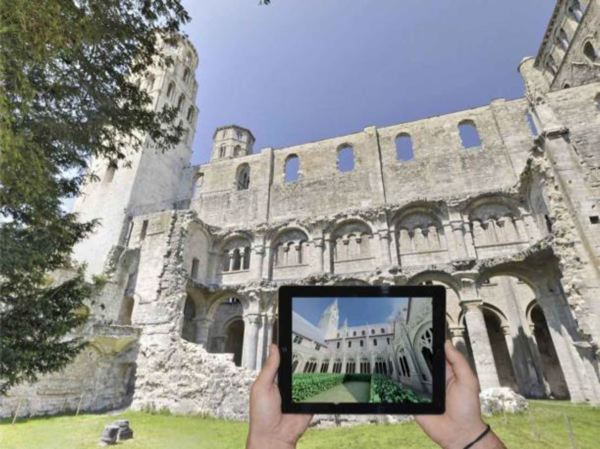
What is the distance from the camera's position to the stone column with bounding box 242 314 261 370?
618 inches

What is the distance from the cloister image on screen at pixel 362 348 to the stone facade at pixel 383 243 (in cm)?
1145

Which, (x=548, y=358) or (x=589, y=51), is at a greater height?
(x=589, y=51)

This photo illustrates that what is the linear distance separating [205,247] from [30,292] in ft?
39.9

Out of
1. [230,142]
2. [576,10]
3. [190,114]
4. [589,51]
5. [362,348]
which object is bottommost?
[362,348]

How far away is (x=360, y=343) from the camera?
1.83 meters

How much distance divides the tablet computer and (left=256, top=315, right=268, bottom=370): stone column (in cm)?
1520

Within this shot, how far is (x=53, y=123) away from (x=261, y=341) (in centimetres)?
1346

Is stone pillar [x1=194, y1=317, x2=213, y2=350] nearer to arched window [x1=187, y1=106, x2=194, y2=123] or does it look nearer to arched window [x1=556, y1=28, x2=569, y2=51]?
arched window [x1=187, y1=106, x2=194, y2=123]

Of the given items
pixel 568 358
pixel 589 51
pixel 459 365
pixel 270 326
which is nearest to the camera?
pixel 459 365

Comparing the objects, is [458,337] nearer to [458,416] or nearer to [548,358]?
[548,358]

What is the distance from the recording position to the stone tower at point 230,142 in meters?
41.9

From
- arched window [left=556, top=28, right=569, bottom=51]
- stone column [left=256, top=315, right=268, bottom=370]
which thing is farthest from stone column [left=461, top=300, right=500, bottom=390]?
arched window [left=556, top=28, right=569, bottom=51]

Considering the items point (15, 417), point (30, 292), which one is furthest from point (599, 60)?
→ point (15, 417)

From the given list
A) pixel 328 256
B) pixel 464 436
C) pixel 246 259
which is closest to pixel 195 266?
pixel 246 259
